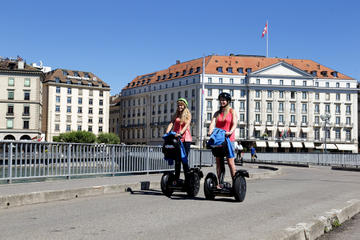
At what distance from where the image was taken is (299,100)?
99438 millimetres

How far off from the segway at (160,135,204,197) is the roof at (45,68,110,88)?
98195 mm

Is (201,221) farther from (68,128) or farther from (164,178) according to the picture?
(68,128)

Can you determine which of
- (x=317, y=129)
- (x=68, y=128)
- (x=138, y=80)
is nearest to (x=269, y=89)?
(x=317, y=129)

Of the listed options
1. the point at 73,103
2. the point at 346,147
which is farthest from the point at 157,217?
the point at 73,103

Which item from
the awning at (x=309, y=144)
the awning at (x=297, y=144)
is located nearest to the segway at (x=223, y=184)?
the awning at (x=297, y=144)

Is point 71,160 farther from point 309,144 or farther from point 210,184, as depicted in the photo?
point 309,144

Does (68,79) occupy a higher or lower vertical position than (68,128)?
higher

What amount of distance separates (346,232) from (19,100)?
85.2m

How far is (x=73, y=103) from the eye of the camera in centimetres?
10488

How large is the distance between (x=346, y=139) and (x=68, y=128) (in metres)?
60.3

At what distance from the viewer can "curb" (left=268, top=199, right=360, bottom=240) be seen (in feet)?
16.4

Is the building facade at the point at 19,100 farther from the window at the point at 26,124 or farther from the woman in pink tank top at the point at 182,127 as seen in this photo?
the woman in pink tank top at the point at 182,127

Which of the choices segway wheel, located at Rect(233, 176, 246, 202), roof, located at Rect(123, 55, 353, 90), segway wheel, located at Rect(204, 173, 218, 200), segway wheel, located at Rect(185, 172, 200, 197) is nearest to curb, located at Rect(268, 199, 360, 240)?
segway wheel, located at Rect(233, 176, 246, 202)

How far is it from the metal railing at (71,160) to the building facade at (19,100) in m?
72.7
